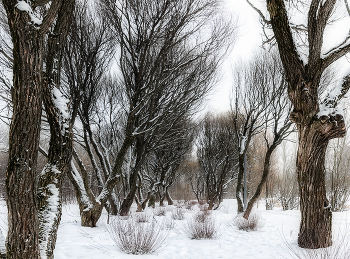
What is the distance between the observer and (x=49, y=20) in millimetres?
2514

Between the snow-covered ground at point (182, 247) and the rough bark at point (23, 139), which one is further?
the snow-covered ground at point (182, 247)

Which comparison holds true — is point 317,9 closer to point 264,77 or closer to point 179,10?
point 179,10

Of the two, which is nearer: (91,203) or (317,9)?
(317,9)

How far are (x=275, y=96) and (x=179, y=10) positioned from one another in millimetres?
4133

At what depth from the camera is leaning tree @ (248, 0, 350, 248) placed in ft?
12.6

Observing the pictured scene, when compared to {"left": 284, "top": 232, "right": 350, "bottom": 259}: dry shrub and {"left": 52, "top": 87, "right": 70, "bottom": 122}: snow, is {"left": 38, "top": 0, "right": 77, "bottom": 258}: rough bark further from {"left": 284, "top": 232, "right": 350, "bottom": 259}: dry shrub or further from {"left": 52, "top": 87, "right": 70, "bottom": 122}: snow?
{"left": 284, "top": 232, "right": 350, "bottom": 259}: dry shrub

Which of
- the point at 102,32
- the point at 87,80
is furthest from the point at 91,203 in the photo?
the point at 102,32

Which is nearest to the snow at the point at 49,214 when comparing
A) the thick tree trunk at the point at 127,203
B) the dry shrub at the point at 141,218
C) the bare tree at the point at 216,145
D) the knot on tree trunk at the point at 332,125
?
the dry shrub at the point at 141,218

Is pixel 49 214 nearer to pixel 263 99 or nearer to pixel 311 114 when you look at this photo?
pixel 311 114

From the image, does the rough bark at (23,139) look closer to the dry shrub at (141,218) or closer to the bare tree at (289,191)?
the dry shrub at (141,218)

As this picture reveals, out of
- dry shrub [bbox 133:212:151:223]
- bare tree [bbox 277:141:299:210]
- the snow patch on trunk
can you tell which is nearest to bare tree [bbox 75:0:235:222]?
dry shrub [bbox 133:212:151:223]

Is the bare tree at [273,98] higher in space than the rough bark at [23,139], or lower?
higher

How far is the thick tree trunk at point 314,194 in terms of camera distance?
3.85 meters

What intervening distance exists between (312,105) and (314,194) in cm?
144
